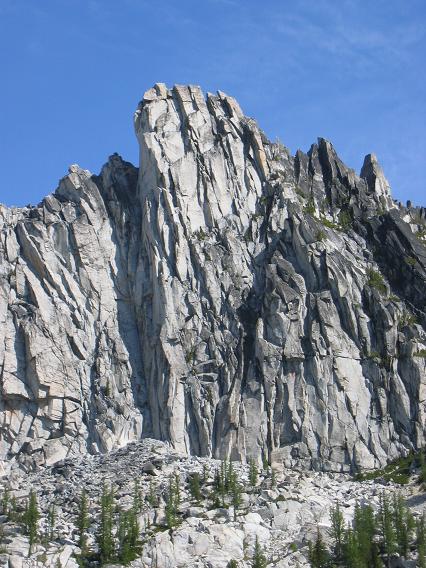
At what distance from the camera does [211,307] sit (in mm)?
138375

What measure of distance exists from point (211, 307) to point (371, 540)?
123 ft

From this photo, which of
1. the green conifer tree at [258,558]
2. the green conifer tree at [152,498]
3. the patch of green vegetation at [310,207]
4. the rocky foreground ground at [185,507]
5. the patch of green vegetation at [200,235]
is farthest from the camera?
the patch of green vegetation at [310,207]

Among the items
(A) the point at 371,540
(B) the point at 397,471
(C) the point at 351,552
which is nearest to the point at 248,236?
(B) the point at 397,471

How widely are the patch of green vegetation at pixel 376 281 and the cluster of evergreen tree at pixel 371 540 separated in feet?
107

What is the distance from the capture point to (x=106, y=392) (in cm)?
13488

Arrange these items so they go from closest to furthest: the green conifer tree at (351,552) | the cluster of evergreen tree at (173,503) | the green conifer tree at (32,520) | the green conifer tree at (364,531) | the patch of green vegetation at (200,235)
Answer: the green conifer tree at (351,552), the green conifer tree at (364,531), the green conifer tree at (32,520), the cluster of evergreen tree at (173,503), the patch of green vegetation at (200,235)

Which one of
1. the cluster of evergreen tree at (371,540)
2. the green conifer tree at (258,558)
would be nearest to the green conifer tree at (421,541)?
the cluster of evergreen tree at (371,540)

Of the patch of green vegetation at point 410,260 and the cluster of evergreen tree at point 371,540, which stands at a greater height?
the patch of green vegetation at point 410,260

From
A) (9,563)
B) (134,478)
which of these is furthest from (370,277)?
(9,563)

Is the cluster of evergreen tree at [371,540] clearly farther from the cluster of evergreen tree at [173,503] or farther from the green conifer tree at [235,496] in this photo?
the cluster of evergreen tree at [173,503]

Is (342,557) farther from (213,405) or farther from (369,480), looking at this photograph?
(213,405)

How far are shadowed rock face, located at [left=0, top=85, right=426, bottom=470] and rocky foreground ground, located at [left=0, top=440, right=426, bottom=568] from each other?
459 cm

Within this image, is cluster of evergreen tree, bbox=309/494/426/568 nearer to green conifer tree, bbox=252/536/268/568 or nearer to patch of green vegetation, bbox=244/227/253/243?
green conifer tree, bbox=252/536/268/568

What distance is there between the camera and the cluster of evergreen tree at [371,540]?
349ft
